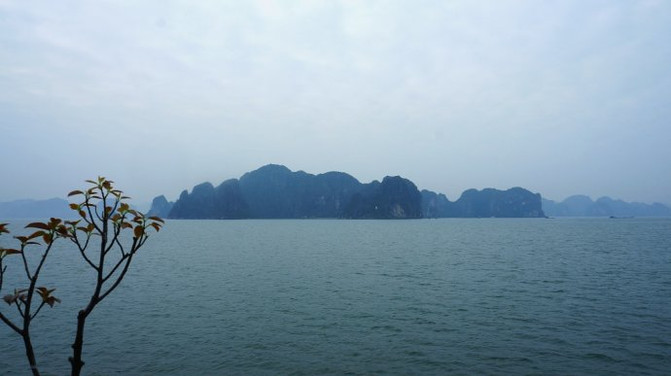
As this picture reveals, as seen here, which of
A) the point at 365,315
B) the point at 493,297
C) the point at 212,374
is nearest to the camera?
the point at 212,374

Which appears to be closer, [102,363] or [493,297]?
[102,363]

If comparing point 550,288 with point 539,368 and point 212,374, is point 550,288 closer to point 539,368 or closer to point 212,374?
point 539,368

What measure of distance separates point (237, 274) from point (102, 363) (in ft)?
98.0

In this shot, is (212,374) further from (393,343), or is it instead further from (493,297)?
(493,297)

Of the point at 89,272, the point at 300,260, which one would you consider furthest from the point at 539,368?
the point at 89,272

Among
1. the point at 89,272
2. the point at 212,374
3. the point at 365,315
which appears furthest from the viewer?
the point at 89,272

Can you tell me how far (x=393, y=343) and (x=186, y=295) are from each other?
23.3 metres

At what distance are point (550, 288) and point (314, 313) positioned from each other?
26.1 metres

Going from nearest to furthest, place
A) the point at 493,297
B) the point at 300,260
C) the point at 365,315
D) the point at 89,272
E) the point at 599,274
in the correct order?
the point at 365,315 → the point at 493,297 → the point at 599,274 → the point at 89,272 → the point at 300,260

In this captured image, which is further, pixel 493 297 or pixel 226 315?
pixel 493 297

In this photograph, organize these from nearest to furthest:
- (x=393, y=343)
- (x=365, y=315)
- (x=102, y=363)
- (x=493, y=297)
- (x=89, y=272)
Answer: (x=102, y=363), (x=393, y=343), (x=365, y=315), (x=493, y=297), (x=89, y=272)

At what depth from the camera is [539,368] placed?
2014 cm

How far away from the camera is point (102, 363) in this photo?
70.5 feet

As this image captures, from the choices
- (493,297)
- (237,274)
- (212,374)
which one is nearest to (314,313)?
(212,374)
